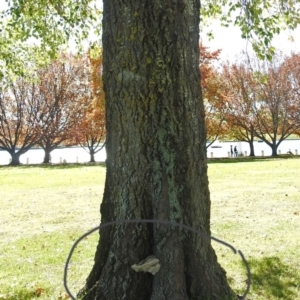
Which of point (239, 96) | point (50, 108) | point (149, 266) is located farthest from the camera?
point (50, 108)

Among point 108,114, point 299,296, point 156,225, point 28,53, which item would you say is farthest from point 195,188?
point 28,53

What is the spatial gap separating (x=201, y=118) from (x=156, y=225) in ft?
3.37

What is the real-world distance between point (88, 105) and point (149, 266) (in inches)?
1422

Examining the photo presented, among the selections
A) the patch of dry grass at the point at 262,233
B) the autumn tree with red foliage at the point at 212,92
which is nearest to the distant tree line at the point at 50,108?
the autumn tree with red foliage at the point at 212,92

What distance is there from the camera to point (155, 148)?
3562 millimetres

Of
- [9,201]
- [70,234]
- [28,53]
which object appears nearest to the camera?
[70,234]

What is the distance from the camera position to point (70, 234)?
26.2 feet

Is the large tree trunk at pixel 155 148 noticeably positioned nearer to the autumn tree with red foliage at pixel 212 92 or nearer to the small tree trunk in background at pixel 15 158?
the autumn tree with red foliage at pixel 212 92

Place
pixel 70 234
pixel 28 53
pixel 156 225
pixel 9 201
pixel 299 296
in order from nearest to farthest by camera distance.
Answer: pixel 156 225
pixel 299 296
pixel 70 234
pixel 28 53
pixel 9 201

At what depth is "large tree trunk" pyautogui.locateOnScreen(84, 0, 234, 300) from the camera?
11.6ft

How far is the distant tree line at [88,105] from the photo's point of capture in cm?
3697

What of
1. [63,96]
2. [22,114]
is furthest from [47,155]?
[63,96]

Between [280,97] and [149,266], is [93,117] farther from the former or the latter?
[149,266]

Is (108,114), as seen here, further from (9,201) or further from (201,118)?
(9,201)
